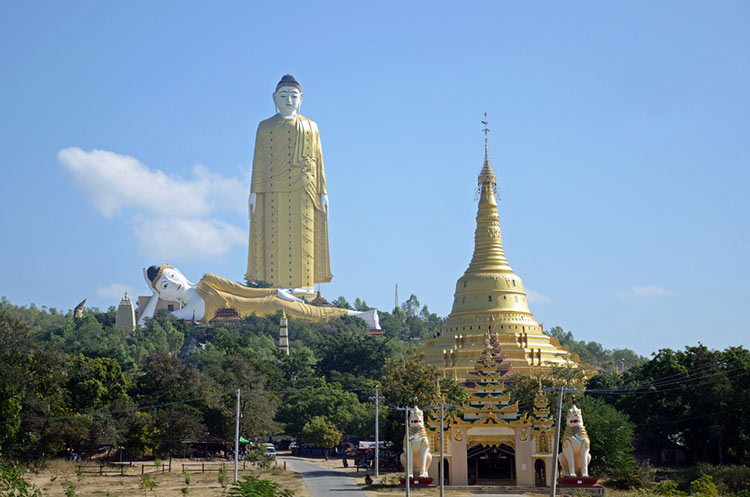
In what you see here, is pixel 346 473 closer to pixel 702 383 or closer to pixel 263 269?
pixel 702 383

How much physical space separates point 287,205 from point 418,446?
82328 millimetres

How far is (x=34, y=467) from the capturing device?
4481cm

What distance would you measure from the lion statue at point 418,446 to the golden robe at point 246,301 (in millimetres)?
76035

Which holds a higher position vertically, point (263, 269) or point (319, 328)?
point (263, 269)

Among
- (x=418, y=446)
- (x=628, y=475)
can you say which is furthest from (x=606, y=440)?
(x=418, y=446)

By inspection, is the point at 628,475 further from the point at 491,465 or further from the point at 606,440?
the point at 491,465

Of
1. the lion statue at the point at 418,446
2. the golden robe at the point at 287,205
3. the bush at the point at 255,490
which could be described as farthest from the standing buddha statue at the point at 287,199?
the bush at the point at 255,490

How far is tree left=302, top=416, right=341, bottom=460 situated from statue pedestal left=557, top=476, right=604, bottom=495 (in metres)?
Result: 22.8

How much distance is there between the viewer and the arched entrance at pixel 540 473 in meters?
42.7

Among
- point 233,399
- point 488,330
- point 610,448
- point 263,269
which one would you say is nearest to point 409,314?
point 263,269

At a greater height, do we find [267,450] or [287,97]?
[287,97]

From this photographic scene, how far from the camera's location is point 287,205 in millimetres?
121562

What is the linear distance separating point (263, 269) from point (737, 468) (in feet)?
288

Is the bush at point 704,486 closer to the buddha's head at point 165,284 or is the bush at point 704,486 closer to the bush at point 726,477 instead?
the bush at point 726,477
